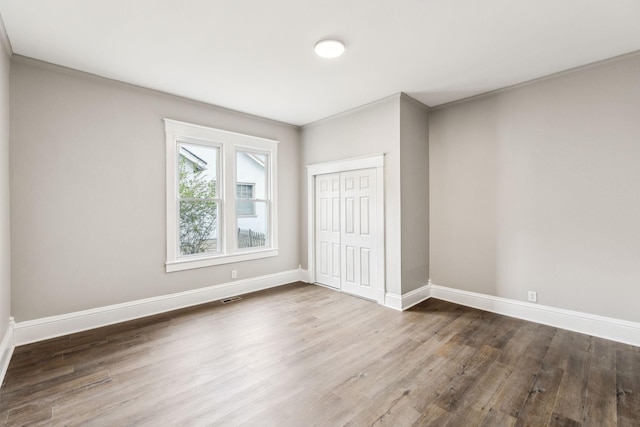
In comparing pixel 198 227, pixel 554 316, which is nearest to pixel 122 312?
pixel 198 227

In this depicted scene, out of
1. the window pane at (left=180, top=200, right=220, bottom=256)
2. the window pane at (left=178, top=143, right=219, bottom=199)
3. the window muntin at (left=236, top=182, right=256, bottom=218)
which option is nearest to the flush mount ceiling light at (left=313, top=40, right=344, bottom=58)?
the window pane at (left=178, top=143, right=219, bottom=199)

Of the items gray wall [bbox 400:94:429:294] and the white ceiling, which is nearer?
the white ceiling

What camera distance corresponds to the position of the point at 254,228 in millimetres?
4926

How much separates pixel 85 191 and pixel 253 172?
233cm

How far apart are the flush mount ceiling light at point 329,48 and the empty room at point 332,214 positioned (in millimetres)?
24

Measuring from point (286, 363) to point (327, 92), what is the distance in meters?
3.24

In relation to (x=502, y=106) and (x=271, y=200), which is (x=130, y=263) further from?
(x=502, y=106)

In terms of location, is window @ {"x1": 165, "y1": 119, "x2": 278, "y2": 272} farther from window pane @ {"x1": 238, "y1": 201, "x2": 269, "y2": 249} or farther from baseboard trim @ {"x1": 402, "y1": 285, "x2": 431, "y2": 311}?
baseboard trim @ {"x1": 402, "y1": 285, "x2": 431, "y2": 311}

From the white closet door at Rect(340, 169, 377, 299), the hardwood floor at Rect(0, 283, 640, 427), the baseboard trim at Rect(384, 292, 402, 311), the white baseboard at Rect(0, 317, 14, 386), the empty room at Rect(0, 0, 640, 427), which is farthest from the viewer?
the white closet door at Rect(340, 169, 377, 299)

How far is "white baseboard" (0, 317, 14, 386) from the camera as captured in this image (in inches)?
92.5

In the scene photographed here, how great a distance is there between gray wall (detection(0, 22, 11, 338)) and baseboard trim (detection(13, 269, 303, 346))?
303 mm

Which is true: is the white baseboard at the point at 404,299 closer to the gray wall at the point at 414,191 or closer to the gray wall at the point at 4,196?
the gray wall at the point at 414,191

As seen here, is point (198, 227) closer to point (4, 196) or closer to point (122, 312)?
point (122, 312)

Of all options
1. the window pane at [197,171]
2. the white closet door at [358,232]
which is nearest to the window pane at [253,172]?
the window pane at [197,171]
